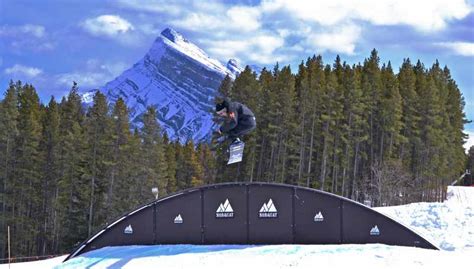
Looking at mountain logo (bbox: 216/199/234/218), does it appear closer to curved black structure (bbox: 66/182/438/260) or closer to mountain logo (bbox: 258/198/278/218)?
curved black structure (bbox: 66/182/438/260)

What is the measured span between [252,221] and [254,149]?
3110 cm

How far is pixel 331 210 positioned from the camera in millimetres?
19281

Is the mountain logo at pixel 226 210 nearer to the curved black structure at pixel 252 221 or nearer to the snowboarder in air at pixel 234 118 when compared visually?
the curved black structure at pixel 252 221

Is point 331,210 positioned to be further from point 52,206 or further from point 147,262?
point 52,206

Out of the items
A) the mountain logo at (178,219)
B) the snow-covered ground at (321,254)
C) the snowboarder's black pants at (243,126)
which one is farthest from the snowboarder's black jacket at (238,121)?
the mountain logo at (178,219)

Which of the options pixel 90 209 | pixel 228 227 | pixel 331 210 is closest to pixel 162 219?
pixel 228 227

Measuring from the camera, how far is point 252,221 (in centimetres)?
1989

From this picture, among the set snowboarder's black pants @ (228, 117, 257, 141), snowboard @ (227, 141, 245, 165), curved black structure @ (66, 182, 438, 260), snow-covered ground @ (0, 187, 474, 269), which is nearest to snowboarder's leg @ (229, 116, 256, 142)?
snowboarder's black pants @ (228, 117, 257, 141)

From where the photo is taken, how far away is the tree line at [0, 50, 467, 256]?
49.1m

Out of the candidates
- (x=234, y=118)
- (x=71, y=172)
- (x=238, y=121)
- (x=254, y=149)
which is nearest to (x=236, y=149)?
(x=238, y=121)

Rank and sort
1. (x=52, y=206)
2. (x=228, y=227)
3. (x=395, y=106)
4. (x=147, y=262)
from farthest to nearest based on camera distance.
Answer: (x=395, y=106) → (x=52, y=206) → (x=228, y=227) → (x=147, y=262)

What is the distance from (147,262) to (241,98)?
1298 inches

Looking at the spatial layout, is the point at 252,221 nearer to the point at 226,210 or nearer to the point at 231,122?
the point at 226,210

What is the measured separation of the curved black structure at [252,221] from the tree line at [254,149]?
86.0 feet
